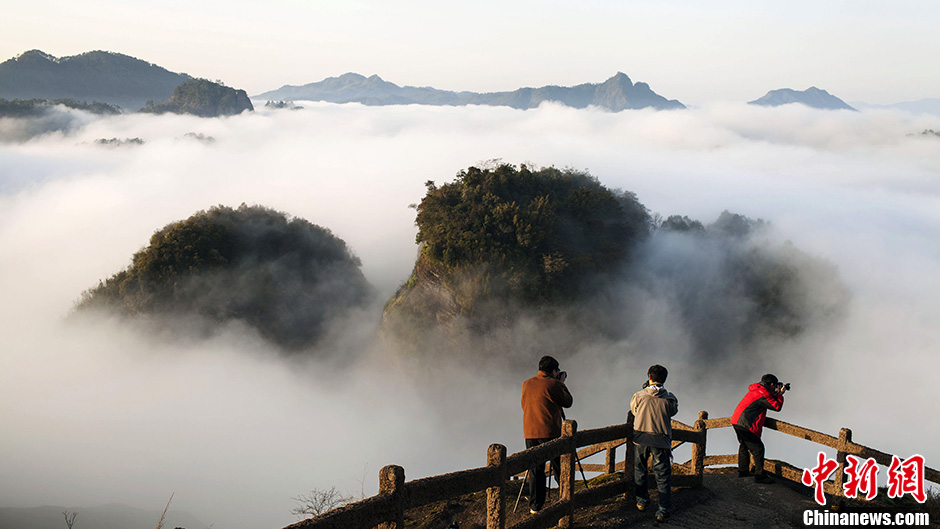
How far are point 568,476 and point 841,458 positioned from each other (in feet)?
14.5

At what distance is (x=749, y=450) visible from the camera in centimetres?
996

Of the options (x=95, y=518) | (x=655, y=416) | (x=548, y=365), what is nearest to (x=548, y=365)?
(x=548, y=365)

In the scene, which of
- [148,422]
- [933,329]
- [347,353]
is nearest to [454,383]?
[347,353]

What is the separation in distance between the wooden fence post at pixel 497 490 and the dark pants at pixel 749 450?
4789 mm

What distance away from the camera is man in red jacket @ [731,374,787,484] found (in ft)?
30.8

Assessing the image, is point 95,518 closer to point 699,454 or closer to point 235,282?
point 235,282

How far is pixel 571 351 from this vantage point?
26.2 m

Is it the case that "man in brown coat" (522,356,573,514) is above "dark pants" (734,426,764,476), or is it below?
above

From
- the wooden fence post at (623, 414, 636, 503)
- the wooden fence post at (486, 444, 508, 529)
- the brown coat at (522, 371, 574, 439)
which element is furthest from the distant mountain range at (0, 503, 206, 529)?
the wooden fence post at (486, 444, 508, 529)

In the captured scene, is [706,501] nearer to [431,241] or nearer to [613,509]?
[613,509]

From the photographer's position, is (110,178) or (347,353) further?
(110,178)

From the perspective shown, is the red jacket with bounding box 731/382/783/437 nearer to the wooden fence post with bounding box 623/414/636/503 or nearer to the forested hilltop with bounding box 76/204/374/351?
the wooden fence post with bounding box 623/414/636/503

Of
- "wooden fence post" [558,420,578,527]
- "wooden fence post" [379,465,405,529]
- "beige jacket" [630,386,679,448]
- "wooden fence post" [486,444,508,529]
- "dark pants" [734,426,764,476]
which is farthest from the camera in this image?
"dark pants" [734,426,764,476]

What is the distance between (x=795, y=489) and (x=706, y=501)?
5.84 feet
